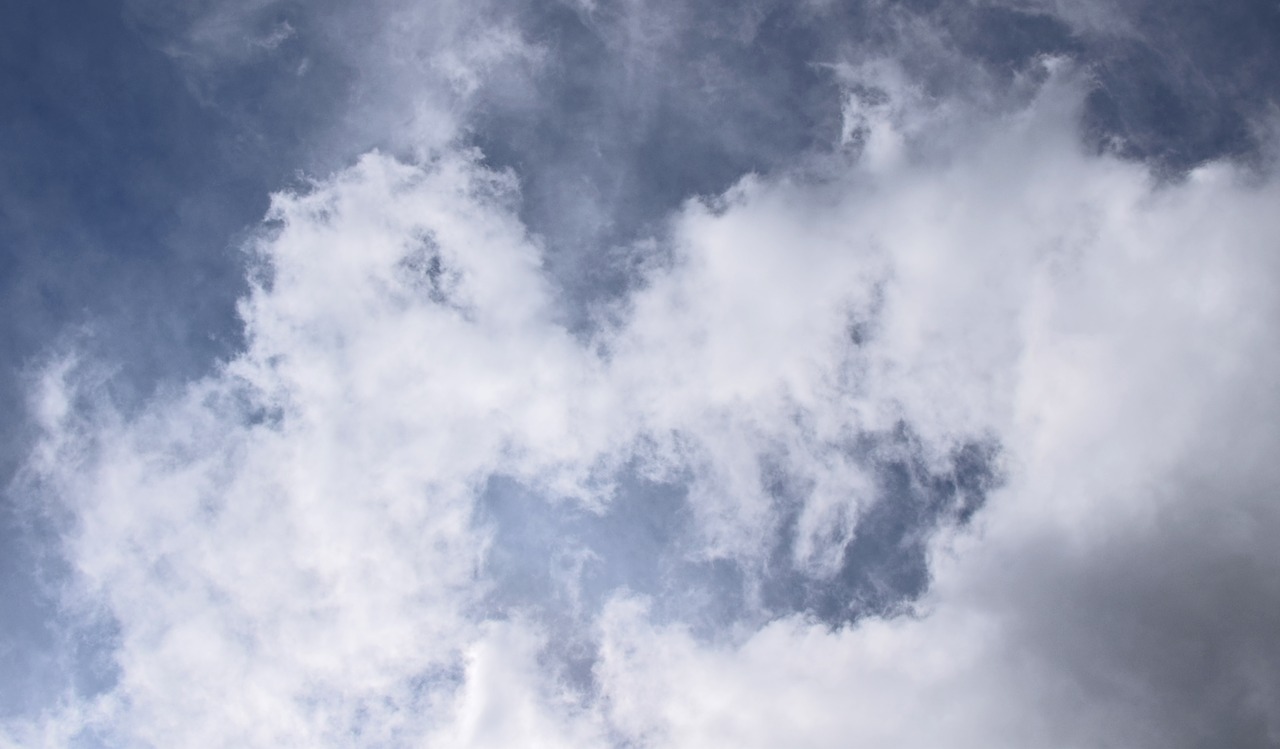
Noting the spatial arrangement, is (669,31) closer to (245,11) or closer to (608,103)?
(608,103)

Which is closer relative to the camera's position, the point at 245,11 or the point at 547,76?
the point at 245,11

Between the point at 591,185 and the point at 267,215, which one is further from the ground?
the point at 591,185

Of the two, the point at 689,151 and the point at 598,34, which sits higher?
the point at 598,34

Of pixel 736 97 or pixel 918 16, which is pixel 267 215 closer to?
pixel 736 97

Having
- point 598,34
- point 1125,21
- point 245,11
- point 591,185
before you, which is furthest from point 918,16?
point 245,11

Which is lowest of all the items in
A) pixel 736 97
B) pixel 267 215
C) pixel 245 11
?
pixel 267 215

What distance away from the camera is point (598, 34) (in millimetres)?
95812

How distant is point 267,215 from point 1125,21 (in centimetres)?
11549

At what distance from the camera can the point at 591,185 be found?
318 feet

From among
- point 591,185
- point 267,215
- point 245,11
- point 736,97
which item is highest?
point 245,11

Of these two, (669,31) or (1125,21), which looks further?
(669,31)

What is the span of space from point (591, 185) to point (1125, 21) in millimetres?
72465

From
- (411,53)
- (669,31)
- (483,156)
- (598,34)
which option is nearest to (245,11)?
(411,53)

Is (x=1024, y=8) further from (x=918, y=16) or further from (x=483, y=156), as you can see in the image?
(x=483, y=156)
